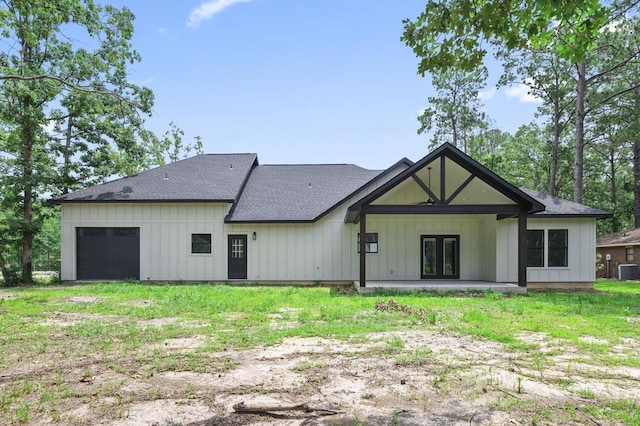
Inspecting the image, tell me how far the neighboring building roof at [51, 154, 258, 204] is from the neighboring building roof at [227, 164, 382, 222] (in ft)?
2.35

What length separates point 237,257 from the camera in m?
16.0

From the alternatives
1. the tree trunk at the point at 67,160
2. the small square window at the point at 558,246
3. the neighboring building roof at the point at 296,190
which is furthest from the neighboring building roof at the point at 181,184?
the small square window at the point at 558,246

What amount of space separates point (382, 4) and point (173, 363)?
633 cm

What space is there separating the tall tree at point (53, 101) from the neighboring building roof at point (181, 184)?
1.80 metres

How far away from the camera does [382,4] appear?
6875 millimetres

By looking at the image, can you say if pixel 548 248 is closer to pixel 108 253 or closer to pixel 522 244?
pixel 522 244

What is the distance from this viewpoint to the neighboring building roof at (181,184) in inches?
623

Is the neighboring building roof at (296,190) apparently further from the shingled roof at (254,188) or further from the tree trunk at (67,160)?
the tree trunk at (67,160)

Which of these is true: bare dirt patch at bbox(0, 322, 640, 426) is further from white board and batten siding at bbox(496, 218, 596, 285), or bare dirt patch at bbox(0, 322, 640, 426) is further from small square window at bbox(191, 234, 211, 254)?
small square window at bbox(191, 234, 211, 254)

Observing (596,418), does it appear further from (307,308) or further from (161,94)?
(161,94)

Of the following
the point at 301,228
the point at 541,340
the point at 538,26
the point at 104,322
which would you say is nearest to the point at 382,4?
the point at 538,26

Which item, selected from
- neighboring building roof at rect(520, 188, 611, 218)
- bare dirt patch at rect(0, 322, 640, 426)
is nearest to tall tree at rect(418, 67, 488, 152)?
neighboring building roof at rect(520, 188, 611, 218)

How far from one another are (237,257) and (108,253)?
508cm

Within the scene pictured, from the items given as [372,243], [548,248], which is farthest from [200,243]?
[548,248]
